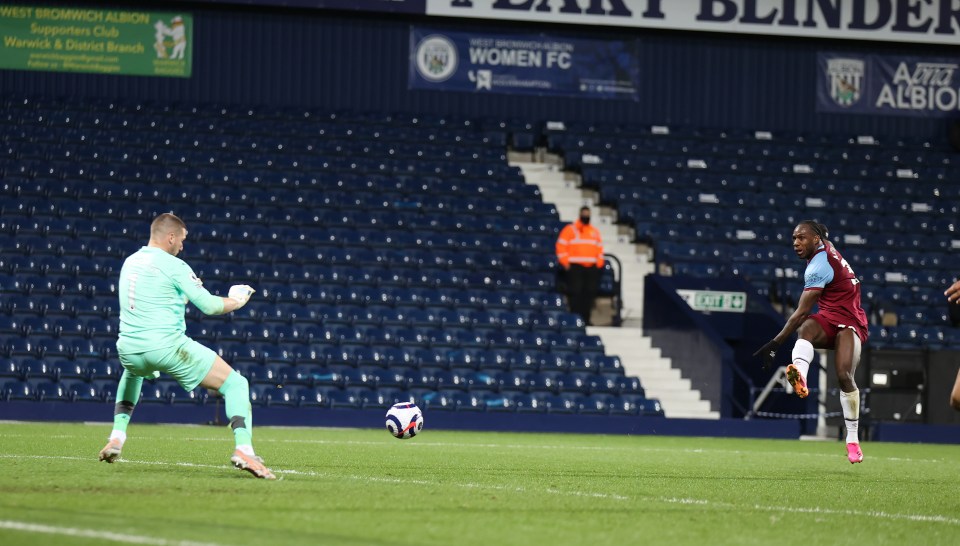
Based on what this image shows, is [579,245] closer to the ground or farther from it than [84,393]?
farther from it

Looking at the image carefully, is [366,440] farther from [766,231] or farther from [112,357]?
[766,231]

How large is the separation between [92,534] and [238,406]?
132 inches

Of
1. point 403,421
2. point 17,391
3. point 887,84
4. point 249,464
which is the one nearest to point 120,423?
point 249,464

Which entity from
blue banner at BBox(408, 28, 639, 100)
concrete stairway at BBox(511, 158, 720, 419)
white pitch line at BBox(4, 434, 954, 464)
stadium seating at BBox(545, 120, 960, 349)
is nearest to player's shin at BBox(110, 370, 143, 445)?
white pitch line at BBox(4, 434, 954, 464)

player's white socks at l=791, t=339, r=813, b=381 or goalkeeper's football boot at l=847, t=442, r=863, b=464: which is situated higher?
player's white socks at l=791, t=339, r=813, b=381

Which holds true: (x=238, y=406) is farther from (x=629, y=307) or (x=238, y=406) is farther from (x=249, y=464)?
(x=629, y=307)

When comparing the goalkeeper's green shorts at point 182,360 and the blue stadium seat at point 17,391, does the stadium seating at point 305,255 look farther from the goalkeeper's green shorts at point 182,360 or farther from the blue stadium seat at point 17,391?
the goalkeeper's green shorts at point 182,360

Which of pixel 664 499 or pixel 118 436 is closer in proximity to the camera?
pixel 664 499

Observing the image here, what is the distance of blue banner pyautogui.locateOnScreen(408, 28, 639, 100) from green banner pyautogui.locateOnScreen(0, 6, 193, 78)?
553 cm

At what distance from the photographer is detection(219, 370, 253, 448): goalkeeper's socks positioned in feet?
34.2

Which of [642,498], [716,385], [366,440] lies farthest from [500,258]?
[642,498]

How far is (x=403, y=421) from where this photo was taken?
14.1 meters

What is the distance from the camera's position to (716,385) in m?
24.2

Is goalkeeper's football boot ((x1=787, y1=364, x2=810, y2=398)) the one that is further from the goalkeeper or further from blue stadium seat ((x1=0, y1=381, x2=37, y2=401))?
blue stadium seat ((x1=0, y1=381, x2=37, y2=401))
